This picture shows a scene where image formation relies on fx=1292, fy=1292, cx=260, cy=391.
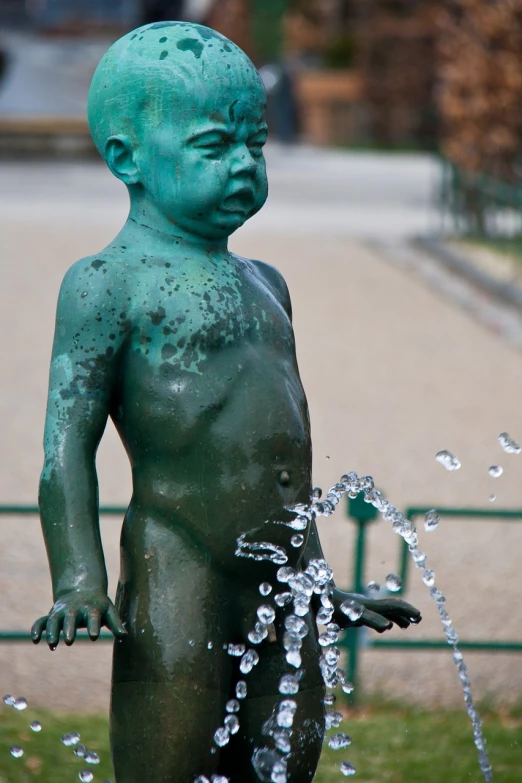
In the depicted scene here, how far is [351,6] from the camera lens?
2862 centimetres

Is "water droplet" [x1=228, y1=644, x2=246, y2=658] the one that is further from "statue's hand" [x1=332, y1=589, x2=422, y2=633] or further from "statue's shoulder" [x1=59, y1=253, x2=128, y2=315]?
"statue's shoulder" [x1=59, y1=253, x2=128, y2=315]

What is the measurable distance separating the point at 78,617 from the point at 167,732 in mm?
278

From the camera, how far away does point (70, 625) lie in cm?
199

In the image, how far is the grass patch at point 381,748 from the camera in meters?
3.93

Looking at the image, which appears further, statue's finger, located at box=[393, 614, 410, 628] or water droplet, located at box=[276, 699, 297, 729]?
statue's finger, located at box=[393, 614, 410, 628]

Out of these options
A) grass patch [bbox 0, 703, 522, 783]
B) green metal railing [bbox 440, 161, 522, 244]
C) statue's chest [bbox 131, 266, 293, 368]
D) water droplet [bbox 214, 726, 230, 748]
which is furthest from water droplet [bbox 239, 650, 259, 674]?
green metal railing [bbox 440, 161, 522, 244]

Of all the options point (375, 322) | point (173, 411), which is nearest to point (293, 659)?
point (173, 411)

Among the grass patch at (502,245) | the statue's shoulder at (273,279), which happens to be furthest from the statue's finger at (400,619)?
the grass patch at (502,245)

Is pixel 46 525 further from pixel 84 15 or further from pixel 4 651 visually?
pixel 84 15

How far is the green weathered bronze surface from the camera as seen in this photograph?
2.14m

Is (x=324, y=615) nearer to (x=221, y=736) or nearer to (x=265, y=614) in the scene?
(x=265, y=614)

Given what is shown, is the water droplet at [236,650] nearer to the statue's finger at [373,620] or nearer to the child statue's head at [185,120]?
the statue's finger at [373,620]

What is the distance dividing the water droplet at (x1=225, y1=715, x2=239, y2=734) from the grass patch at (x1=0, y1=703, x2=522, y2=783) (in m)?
1.80

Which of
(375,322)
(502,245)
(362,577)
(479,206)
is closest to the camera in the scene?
(362,577)
